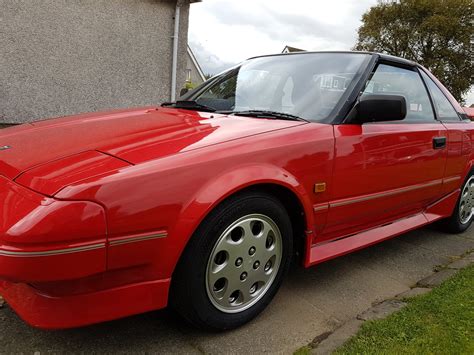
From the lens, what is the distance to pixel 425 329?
2.06m

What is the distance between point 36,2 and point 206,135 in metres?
7.29

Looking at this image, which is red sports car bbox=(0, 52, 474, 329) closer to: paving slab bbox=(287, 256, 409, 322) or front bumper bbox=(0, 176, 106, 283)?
front bumper bbox=(0, 176, 106, 283)

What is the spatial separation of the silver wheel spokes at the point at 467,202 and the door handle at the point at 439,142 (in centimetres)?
86

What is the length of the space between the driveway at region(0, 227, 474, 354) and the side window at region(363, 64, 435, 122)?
3.72 feet

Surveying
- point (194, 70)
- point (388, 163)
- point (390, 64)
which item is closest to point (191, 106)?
point (388, 163)

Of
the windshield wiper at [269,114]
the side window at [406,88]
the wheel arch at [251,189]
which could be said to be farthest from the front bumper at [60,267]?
the side window at [406,88]

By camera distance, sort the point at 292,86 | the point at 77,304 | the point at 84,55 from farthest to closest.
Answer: the point at 84,55 < the point at 292,86 < the point at 77,304

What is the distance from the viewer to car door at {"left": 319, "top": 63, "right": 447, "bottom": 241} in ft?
7.73

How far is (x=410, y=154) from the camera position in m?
2.79

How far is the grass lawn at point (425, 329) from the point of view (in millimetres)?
1894

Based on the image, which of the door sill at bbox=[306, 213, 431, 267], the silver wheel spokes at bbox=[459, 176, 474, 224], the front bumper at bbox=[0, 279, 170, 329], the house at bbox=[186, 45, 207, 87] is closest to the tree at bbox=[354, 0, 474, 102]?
the house at bbox=[186, 45, 207, 87]

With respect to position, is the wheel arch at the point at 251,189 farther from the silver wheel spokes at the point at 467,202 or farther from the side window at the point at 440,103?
the silver wheel spokes at the point at 467,202

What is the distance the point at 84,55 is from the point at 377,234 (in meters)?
7.39

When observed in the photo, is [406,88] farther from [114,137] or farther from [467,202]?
[114,137]
